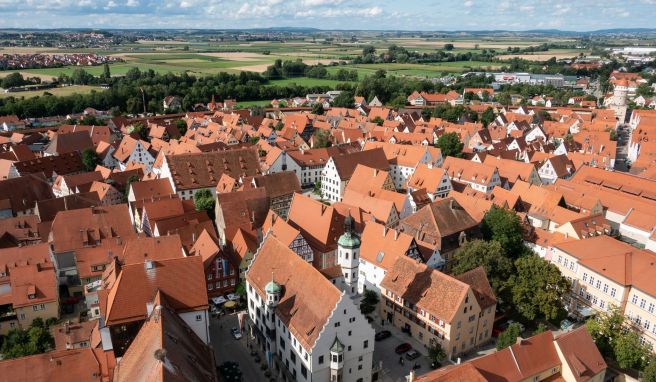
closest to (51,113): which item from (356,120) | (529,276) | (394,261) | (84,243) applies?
(356,120)

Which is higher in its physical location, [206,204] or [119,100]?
[119,100]

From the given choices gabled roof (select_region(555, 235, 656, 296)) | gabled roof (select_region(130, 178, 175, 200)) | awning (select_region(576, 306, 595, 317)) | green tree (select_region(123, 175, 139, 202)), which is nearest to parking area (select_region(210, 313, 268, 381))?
gabled roof (select_region(130, 178, 175, 200))

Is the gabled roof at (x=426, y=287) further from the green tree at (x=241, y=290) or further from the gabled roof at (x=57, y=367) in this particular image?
the gabled roof at (x=57, y=367)

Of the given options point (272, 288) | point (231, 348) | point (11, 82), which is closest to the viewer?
point (272, 288)

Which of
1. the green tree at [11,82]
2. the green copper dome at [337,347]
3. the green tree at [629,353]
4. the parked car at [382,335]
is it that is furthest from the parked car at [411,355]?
the green tree at [11,82]

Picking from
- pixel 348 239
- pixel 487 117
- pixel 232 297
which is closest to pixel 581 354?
pixel 348 239

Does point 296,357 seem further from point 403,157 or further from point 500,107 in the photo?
point 500,107

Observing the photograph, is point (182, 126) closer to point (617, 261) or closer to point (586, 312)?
point (586, 312)
